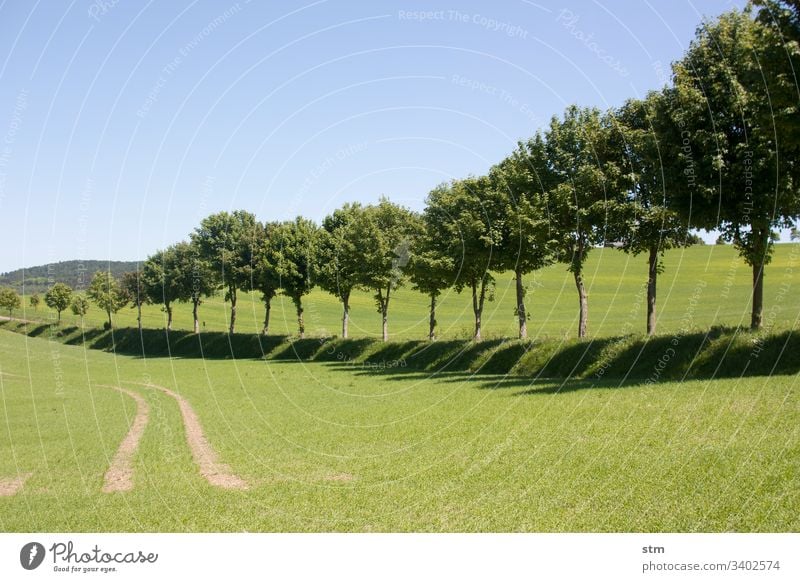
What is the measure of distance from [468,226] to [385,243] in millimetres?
17874

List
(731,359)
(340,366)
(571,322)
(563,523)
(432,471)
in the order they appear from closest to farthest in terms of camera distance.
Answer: (563,523) < (432,471) < (731,359) < (340,366) < (571,322)

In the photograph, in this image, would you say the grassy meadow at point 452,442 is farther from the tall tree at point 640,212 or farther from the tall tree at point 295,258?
the tall tree at point 295,258

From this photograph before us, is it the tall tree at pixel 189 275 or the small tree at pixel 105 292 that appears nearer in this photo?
the tall tree at pixel 189 275

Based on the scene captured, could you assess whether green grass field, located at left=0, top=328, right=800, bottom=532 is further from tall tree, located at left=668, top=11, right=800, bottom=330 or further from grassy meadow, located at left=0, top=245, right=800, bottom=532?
tall tree, located at left=668, top=11, right=800, bottom=330

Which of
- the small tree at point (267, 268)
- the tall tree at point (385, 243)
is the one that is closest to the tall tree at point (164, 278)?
the small tree at point (267, 268)

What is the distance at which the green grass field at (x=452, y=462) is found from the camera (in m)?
15.4

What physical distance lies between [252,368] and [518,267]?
99.8 feet

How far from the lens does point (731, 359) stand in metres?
33.6

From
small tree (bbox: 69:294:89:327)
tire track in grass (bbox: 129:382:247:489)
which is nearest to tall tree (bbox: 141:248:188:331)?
small tree (bbox: 69:294:89:327)

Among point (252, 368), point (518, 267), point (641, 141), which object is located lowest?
point (252, 368)

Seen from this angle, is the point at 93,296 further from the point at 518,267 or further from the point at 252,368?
the point at 518,267

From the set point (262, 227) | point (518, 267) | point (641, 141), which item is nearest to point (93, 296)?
point (262, 227)
